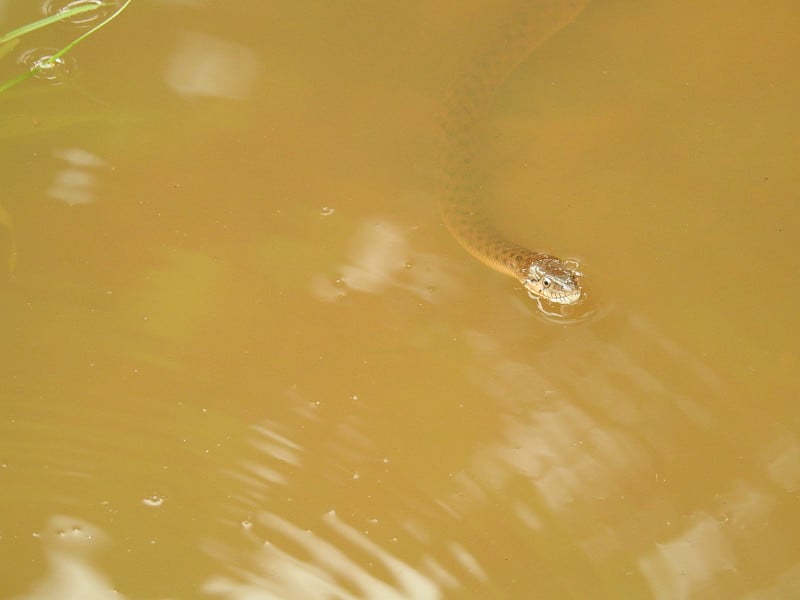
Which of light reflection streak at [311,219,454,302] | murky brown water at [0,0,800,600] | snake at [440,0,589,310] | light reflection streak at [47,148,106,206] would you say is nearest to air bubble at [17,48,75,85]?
murky brown water at [0,0,800,600]

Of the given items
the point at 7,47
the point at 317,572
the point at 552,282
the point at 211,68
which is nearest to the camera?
the point at 317,572

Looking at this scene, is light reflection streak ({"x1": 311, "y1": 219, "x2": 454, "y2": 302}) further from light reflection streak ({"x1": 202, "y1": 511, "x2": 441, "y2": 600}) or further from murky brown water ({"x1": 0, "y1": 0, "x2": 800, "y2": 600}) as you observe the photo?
light reflection streak ({"x1": 202, "y1": 511, "x2": 441, "y2": 600})

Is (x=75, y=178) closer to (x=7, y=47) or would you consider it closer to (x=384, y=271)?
(x=7, y=47)

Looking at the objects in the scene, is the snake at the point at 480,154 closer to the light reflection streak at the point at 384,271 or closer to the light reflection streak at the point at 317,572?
the light reflection streak at the point at 384,271

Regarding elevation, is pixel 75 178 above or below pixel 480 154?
below

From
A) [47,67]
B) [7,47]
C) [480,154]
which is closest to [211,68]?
[47,67]

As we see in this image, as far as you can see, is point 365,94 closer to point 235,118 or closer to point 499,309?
point 235,118
